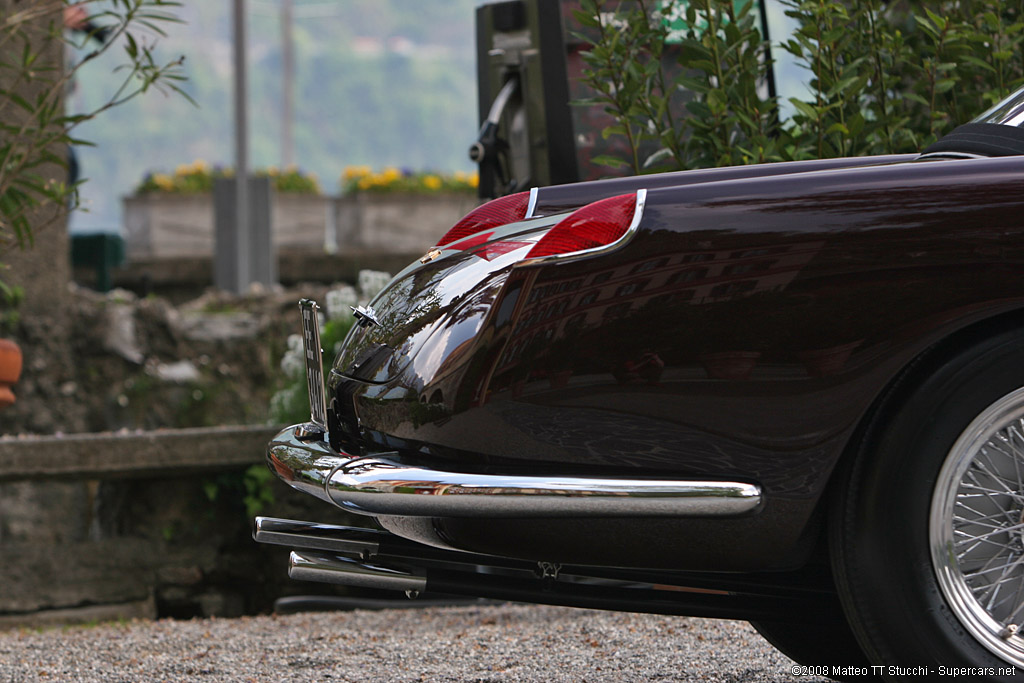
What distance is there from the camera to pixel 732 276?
2.01 metres

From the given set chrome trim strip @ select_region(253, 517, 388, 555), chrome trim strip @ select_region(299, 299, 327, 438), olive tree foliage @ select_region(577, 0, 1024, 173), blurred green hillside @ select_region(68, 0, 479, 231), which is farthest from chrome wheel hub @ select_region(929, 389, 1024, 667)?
blurred green hillside @ select_region(68, 0, 479, 231)

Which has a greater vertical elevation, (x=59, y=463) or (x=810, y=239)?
(x=810, y=239)

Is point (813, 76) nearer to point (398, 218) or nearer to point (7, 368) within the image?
point (7, 368)

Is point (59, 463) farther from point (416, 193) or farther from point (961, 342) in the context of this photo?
point (416, 193)

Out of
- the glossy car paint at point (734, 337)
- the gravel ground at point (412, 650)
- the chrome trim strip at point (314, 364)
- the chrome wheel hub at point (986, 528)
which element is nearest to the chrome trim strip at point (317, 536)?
the chrome trim strip at point (314, 364)

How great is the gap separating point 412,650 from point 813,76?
218cm

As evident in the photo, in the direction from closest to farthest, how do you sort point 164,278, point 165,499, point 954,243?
point 954,243
point 165,499
point 164,278

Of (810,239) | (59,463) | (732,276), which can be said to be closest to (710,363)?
(732,276)

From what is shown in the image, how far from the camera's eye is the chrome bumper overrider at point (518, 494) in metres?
2.00

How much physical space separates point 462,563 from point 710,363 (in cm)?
71

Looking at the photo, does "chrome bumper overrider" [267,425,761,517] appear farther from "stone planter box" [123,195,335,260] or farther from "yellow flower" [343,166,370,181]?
"yellow flower" [343,166,370,181]

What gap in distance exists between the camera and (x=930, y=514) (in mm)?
2012

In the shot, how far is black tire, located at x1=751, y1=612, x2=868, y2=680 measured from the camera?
8.73 feet

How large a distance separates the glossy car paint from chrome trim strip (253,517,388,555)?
0.42 metres
